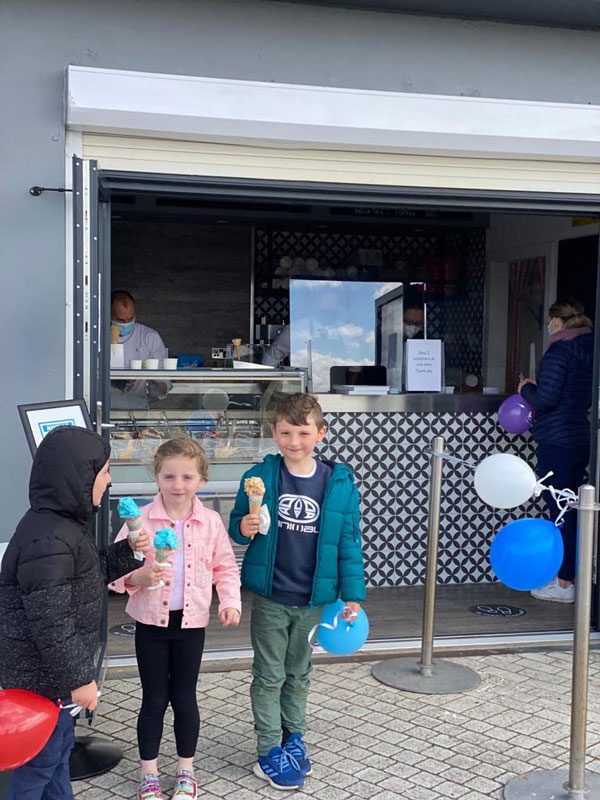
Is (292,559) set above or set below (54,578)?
below

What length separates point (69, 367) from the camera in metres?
4.67

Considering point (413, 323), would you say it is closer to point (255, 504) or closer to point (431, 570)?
point (431, 570)

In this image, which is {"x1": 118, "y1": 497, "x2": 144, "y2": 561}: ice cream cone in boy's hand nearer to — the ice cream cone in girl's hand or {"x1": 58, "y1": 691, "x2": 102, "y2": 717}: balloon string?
the ice cream cone in girl's hand

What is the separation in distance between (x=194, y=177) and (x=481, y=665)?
2950 mm

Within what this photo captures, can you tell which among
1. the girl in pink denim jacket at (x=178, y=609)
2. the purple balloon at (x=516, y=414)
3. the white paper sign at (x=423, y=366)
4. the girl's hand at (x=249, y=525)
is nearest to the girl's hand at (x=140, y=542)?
the girl in pink denim jacket at (x=178, y=609)

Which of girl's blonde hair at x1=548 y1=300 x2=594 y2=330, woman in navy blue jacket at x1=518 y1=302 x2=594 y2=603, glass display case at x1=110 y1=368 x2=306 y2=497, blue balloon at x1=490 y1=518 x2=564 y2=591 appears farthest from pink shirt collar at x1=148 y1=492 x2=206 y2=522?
girl's blonde hair at x1=548 y1=300 x2=594 y2=330

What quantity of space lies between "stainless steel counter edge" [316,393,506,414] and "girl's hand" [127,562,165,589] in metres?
3.19

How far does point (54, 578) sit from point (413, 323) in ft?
21.0

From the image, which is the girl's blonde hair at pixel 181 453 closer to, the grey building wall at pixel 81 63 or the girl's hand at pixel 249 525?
the girl's hand at pixel 249 525

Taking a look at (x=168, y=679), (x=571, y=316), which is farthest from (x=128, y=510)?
(x=571, y=316)

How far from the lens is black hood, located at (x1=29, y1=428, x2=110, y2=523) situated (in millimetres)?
3000

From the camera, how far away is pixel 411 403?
685 centimetres

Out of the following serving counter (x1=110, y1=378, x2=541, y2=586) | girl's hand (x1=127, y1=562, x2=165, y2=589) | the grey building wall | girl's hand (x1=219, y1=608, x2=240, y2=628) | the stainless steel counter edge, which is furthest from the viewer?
the stainless steel counter edge

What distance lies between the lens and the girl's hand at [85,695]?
2.96 m
